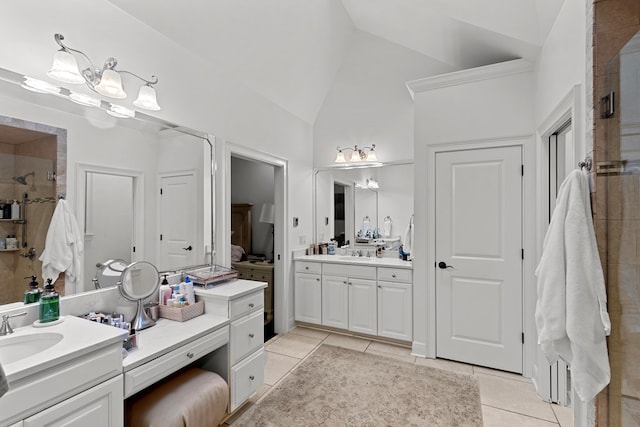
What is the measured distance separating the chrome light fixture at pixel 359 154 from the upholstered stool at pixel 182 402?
275 cm

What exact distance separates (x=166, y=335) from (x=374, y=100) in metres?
3.27

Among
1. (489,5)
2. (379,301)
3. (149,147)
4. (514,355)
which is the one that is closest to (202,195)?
(149,147)

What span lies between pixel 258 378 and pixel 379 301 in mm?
1528

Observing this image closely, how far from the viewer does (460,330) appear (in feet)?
9.43

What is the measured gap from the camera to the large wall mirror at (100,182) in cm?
154

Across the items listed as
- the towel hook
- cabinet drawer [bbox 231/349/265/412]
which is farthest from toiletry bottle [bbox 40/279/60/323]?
the towel hook

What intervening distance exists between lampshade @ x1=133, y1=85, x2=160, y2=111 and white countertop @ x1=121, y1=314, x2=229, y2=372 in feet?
4.74

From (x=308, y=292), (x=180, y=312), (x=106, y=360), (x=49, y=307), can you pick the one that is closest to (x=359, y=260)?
(x=308, y=292)

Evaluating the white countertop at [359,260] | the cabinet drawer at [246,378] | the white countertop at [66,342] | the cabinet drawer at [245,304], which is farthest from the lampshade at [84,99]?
the white countertop at [359,260]

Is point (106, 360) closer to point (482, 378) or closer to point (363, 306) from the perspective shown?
point (363, 306)

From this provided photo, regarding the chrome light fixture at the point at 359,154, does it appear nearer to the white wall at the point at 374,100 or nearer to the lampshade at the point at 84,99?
the white wall at the point at 374,100

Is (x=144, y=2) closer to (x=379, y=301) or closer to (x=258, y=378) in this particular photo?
(x=258, y=378)

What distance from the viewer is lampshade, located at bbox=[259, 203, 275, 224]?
14.8 ft

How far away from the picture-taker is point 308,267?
3.70 meters
